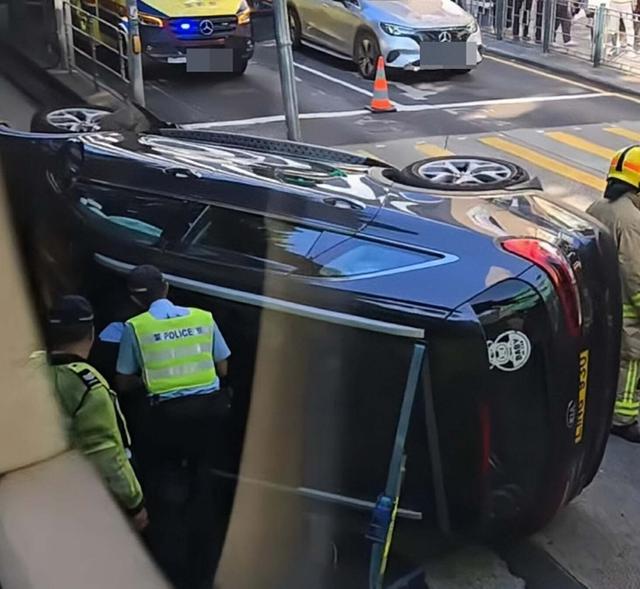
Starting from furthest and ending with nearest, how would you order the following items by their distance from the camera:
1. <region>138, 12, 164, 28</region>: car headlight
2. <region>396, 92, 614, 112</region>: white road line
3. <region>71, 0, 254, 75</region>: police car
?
<region>396, 92, 614, 112</region>: white road line, <region>71, 0, 254, 75</region>: police car, <region>138, 12, 164, 28</region>: car headlight

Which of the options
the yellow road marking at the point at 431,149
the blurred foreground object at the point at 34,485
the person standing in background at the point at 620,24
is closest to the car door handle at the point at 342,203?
the blurred foreground object at the point at 34,485

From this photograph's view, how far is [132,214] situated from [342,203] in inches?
26.8

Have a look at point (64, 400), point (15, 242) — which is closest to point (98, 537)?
point (64, 400)

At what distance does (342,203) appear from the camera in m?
2.98

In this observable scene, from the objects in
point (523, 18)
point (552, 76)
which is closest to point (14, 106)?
point (552, 76)

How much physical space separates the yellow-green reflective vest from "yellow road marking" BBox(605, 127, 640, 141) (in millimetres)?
9276

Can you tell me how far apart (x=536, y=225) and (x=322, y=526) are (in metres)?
1.21

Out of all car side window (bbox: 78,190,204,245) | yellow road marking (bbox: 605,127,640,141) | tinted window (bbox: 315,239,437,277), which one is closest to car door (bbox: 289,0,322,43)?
yellow road marking (bbox: 605,127,640,141)

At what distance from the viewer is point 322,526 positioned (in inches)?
96.1

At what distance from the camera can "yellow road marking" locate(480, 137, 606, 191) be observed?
→ 362 inches

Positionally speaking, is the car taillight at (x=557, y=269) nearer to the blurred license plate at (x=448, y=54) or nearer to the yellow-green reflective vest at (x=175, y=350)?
the yellow-green reflective vest at (x=175, y=350)

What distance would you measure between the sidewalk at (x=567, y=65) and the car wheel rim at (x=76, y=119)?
10933mm

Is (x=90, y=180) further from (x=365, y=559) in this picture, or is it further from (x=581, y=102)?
(x=581, y=102)

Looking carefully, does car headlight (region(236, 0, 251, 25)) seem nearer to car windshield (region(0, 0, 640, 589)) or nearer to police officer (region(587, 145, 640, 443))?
car windshield (region(0, 0, 640, 589))
